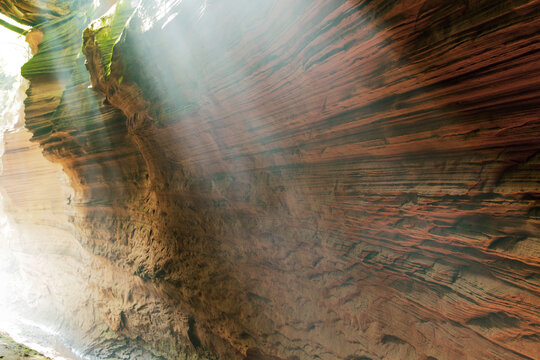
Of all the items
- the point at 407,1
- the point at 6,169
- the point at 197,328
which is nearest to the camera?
the point at 407,1

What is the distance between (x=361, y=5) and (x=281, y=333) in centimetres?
383

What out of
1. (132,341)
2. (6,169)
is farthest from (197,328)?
(6,169)

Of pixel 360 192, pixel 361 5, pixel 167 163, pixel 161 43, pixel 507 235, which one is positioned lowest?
pixel 507 235

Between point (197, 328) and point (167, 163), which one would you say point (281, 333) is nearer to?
point (197, 328)

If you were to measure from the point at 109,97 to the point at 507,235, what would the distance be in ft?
17.3

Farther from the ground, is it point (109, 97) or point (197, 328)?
point (109, 97)

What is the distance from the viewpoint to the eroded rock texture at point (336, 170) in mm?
1904

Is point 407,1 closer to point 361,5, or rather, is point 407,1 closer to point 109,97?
point 361,5

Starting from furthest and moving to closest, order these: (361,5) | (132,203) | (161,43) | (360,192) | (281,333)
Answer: (132,203) < (281,333) < (161,43) < (360,192) < (361,5)

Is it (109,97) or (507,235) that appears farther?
(109,97)

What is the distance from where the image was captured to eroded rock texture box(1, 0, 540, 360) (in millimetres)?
1904

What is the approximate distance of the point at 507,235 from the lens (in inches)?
80.7

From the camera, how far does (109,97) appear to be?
15.6 ft

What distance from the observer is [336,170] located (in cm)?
295
